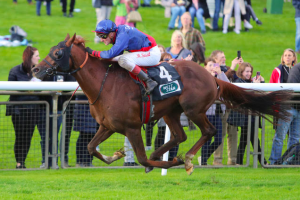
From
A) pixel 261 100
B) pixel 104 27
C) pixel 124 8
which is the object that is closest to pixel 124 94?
pixel 104 27

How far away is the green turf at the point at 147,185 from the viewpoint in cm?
572

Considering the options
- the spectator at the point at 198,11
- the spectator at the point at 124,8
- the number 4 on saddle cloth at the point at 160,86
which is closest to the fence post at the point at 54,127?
the number 4 on saddle cloth at the point at 160,86

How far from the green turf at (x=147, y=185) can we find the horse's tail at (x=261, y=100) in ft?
2.94

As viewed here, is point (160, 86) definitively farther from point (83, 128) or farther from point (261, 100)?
point (83, 128)

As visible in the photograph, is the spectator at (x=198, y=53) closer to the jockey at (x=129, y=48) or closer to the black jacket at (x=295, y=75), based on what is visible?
the black jacket at (x=295, y=75)

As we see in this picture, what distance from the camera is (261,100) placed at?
20.7 feet

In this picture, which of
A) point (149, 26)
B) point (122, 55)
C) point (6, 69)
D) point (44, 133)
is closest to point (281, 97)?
point (122, 55)

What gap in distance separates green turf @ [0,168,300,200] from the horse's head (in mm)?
1413

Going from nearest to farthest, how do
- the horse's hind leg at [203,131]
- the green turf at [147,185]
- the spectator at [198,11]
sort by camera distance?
the green turf at [147,185] < the horse's hind leg at [203,131] < the spectator at [198,11]

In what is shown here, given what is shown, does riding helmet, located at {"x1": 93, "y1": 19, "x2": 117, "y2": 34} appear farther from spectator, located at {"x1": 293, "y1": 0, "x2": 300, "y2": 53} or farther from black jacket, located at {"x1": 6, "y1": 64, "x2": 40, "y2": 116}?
spectator, located at {"x1": 293, "y1": 0, "x2": 300, "y2": 53}

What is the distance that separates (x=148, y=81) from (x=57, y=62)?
1007mm

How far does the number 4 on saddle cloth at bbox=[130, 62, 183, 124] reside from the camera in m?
5.62

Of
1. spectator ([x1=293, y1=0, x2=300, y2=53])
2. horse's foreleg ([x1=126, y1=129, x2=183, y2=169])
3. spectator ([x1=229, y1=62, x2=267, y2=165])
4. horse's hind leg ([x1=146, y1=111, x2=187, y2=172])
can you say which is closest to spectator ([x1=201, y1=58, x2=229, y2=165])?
spectator ([x1=229, y1=62, x2=267, y2=165])

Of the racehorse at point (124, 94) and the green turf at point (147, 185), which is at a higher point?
the racehorse at point (124, 94)
